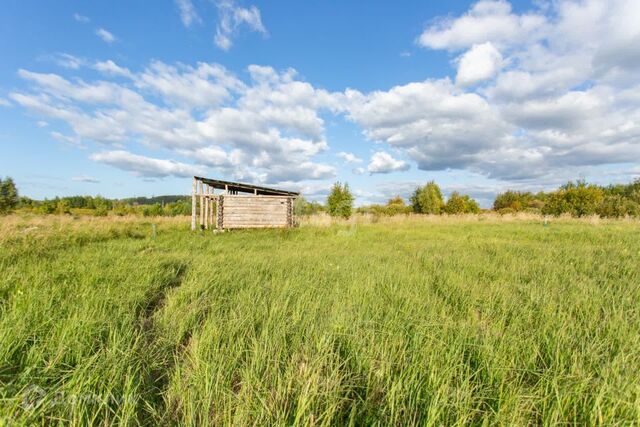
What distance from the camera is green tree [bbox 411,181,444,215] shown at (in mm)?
33938

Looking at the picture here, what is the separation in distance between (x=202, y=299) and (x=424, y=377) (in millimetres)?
2898

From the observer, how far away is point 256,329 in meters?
2.79

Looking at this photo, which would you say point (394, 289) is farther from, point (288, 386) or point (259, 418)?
point (259, 418)

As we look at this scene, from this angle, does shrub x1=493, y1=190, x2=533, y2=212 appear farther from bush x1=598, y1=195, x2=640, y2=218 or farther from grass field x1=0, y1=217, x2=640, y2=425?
grass field x1=0, y1=217, x2=640, y2=425

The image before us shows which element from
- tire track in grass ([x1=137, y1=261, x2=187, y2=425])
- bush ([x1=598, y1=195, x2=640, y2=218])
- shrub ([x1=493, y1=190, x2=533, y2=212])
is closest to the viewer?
tire track in grass ([x1=137, y1=261, x2=187, y2=425])

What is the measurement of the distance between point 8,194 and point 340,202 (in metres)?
44.7

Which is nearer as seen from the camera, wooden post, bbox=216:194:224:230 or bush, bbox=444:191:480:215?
wooden post, bbox=216:194:224:230

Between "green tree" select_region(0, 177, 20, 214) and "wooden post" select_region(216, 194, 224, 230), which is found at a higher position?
"green tree" select_region(0, 177, 20, 214)

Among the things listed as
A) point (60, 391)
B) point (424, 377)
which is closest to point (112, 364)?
point (60, 391)

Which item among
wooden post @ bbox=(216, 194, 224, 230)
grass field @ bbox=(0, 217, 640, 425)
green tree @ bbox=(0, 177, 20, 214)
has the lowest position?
grass field @ bbox=(0, 217, 640, 425)

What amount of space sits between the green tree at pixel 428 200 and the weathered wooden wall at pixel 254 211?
22.6 meters

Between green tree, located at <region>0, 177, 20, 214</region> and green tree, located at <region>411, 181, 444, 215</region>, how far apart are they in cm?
5244

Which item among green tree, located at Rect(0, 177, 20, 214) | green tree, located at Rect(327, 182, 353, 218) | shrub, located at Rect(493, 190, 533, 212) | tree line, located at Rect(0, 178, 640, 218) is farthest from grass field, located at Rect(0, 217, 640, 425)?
shrub, located at Rect(493, 190, 533, 212)

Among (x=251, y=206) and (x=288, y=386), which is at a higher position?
(x=251, y=206)
